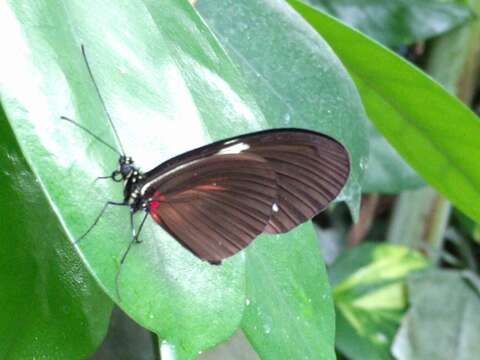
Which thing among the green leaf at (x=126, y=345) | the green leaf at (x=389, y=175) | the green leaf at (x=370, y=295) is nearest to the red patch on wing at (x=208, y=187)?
the green leaf at (x=126, y=345)

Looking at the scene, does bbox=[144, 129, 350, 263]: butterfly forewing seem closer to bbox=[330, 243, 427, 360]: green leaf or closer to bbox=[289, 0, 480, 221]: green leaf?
bbox=[289, 0, 480, 221]: green leaf

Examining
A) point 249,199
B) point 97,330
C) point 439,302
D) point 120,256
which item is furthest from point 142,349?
point 439,302

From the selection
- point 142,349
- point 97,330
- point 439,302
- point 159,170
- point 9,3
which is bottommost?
point 439,302

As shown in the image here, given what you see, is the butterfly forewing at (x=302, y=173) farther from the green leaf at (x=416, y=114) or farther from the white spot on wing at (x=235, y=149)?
the green leaf at (x=416, y=114)

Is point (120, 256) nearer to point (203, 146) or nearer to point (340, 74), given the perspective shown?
point (203, 146)

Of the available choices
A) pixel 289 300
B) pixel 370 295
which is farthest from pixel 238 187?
pixel 370 295

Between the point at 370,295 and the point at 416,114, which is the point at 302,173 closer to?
the point at 416,114
